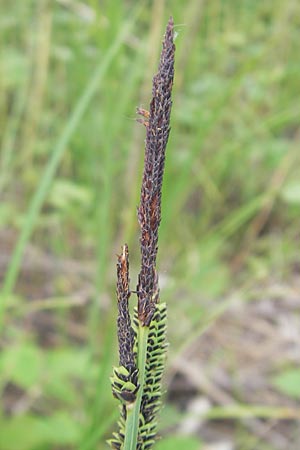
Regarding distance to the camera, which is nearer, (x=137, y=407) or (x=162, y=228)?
(x=137, y=407)

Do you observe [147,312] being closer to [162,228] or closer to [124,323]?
[124,323]

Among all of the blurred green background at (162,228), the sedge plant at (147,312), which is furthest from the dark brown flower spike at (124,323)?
the blurred green background at (162,228)

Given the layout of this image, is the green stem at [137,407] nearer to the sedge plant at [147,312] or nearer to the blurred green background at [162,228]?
the sedge plant at [147,312]

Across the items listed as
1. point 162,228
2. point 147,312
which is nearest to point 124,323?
point 147,312

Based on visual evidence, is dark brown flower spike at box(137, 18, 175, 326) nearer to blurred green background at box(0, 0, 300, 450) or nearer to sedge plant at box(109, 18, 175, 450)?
sedge plant at box(109, 18, 175, 450)

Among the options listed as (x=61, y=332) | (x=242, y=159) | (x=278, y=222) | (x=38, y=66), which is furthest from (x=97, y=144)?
(x=278, y=222)

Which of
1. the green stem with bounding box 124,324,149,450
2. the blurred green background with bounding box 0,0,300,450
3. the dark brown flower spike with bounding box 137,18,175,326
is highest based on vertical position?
A: the blurred green background with bounding box 0,0,300,450

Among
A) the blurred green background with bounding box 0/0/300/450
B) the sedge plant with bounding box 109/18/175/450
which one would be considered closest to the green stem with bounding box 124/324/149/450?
the sedge plant with bounding box 109/18/175/450
